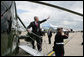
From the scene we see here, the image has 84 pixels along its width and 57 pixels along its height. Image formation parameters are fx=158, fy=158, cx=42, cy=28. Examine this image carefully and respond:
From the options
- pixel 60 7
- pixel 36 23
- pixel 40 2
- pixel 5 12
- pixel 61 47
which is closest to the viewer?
pixel 40 2

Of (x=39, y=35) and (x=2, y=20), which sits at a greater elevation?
(x=2, y=20)

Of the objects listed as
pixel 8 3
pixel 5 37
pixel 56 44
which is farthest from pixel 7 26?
pixel 56 44

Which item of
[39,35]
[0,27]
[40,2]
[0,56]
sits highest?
[40,2]

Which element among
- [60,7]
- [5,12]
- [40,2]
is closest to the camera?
[40,2]

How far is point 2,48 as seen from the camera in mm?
3467

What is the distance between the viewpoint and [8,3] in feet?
13.4

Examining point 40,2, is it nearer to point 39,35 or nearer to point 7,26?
point 7,26

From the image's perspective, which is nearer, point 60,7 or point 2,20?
point 60,7

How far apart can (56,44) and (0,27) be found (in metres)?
2.39

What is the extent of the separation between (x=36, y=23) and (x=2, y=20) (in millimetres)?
3656

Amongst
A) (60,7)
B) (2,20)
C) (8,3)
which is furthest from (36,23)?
(60,7)

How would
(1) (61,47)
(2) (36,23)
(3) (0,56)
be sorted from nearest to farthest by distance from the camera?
1. (3) (0,56)
2. (1) (61,47)
3. (2) (36,23)

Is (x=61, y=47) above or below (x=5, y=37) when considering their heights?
below

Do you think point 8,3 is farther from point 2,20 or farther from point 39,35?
point 39,35
